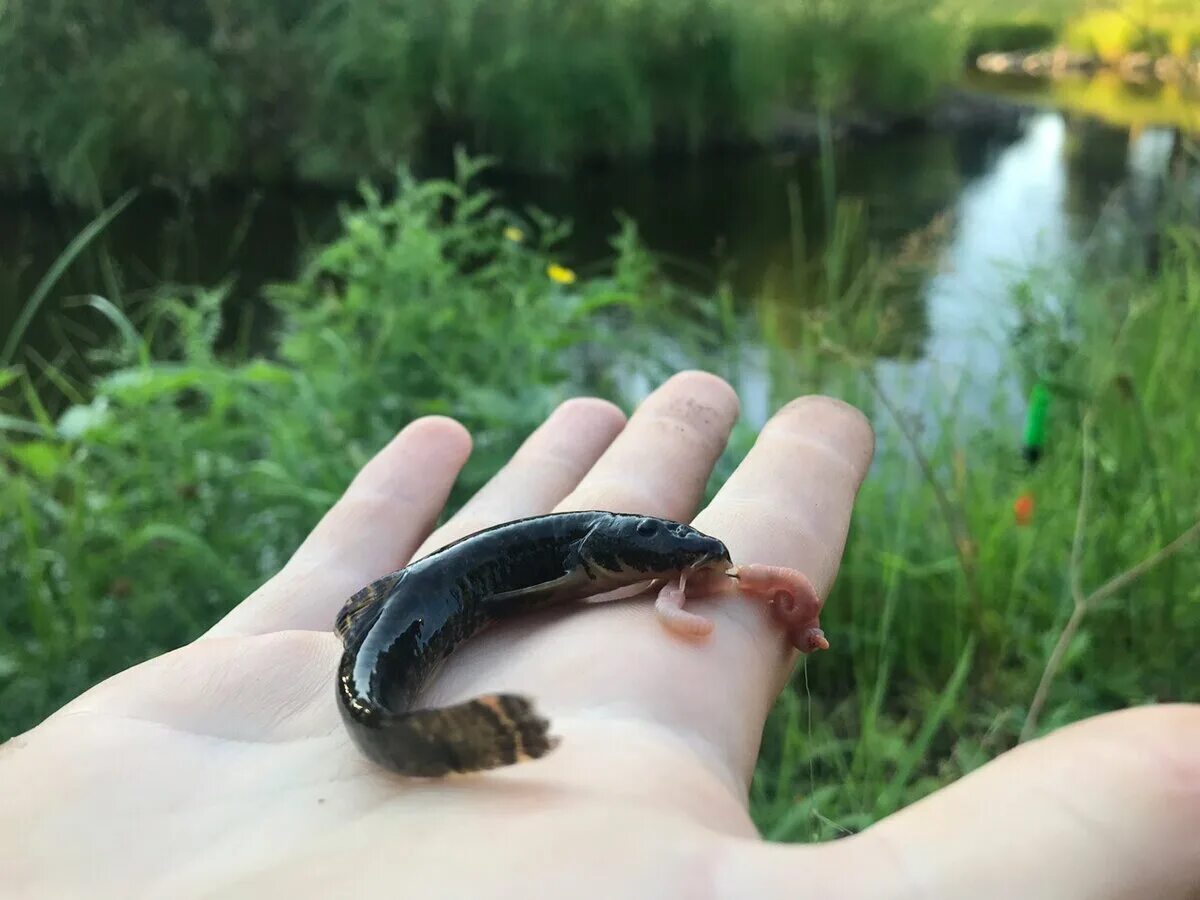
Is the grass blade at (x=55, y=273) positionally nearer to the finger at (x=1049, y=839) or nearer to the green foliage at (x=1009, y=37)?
the finger at (x=1049, y=839)

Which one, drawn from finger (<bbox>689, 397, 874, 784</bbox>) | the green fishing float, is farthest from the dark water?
finger (<bbox>689, 397, 874, 784</bbox>)

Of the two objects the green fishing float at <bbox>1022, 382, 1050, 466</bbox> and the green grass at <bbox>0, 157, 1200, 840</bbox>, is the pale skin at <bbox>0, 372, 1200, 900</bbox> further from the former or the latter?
the green fishing float at <bbox>1022, 382, 1050, 466</bbox>

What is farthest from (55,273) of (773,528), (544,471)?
(773,528)

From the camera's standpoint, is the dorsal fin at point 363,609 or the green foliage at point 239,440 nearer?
the dorsal fin at point 363,609

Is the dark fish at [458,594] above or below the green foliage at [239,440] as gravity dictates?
above

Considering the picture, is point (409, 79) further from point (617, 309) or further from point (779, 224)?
A: point (617, 309)

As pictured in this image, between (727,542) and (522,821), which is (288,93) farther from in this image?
(522,821)

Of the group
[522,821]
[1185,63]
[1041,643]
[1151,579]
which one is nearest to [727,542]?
[522,821]

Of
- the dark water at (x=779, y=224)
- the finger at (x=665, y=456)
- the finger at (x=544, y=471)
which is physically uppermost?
the finger at (x=665, y=456)

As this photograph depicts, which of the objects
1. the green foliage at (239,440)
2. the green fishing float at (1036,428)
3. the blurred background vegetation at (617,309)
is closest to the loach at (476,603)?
the blurred background vegetation at (617,309)
